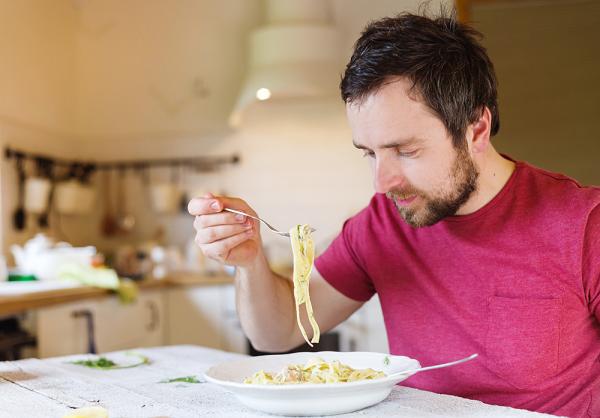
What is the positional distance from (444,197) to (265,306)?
17.3 inches

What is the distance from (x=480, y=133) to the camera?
139 centimetres

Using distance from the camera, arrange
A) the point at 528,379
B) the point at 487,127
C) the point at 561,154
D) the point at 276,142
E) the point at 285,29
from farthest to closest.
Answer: the point at 276,142 → the point at 285,29 → the point at 561,154 → the point at 487,127 → the point at 528,379

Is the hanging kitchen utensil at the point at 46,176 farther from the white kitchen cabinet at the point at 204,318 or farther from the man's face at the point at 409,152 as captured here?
the man's face at the point at 409,152

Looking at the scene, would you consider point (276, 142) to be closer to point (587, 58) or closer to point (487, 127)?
point (587, 58)

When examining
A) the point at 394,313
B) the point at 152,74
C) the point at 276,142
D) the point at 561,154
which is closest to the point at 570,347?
the point at 394,313

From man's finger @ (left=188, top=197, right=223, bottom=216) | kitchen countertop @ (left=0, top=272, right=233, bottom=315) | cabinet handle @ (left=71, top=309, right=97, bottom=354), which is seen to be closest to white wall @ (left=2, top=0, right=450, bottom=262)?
kitchen countertop @ (left=0, top=272, right=233, bottom=315)

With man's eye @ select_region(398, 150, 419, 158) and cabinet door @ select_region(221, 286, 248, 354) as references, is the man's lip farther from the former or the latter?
cabinet door @ select_region(221, 286, 248, 354)

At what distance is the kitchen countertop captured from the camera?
2387 millimetres

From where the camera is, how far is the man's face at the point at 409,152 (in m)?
1.27

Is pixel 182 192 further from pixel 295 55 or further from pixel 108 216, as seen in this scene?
pixel 295 55

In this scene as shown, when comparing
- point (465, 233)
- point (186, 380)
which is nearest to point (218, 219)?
point (186, 380)

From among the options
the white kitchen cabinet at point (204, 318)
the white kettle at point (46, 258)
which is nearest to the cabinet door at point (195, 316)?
the white kitchen cabinet at point (204, 318)

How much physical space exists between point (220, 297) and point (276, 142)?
102cm

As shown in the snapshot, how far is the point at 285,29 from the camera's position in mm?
3645
